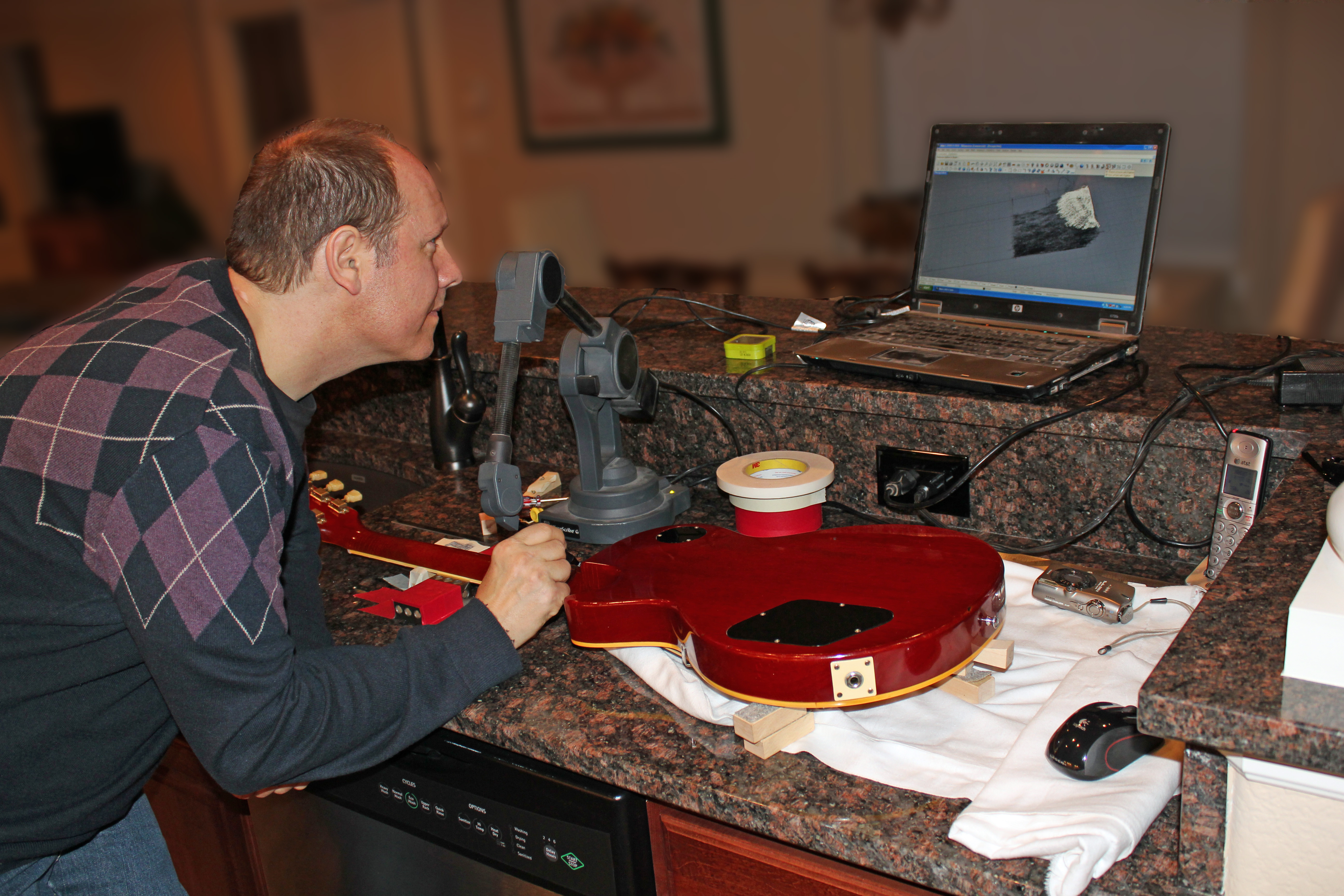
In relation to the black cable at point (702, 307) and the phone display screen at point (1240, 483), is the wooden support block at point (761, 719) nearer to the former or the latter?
the phone display screen at point (1240, 483)

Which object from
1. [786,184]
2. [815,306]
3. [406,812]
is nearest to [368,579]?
[406,812]

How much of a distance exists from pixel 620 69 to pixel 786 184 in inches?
25.8

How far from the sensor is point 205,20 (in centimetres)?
305

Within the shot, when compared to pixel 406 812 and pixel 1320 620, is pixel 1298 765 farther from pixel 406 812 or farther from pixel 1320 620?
pixel 406 812

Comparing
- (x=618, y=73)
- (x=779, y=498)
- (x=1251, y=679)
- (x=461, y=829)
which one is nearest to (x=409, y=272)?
(x=779, y=498)

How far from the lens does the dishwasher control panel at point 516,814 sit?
0.83m

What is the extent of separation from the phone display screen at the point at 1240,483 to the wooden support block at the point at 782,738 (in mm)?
432

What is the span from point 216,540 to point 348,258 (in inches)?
11.9

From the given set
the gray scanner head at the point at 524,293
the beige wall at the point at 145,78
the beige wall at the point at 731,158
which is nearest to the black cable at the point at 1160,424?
the gray scanner head at the point at 524,293

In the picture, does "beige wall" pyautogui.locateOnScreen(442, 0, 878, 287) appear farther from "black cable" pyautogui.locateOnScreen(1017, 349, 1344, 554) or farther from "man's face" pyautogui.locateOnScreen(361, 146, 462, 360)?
"black cable" pyautogui.locateOnScreen(1017, 349, 1344, 554)

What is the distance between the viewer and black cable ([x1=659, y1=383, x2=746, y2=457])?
125 centimetres

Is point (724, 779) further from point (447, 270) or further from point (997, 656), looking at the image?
point (447, 270)

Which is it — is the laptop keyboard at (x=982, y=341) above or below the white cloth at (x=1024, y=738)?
above

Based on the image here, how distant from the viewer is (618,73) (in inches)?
130
